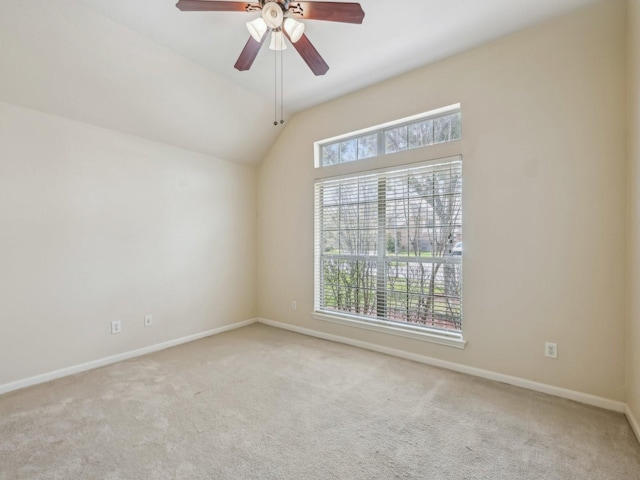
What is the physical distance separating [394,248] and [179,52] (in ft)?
9.18

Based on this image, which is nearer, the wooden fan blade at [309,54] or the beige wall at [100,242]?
the wooden fan blade at [309,54]

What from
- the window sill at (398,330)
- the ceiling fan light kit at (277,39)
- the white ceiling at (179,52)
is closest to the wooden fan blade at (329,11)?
the ceiling fan light kit at (277,39)

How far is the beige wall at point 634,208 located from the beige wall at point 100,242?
158 inches

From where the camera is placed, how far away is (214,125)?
363cm

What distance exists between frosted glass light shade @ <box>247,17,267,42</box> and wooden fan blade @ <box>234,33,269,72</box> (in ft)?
0.09

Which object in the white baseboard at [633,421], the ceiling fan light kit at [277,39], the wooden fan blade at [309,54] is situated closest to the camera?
the white baseboard at [633,421]

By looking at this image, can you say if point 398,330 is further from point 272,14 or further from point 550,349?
point 272,14

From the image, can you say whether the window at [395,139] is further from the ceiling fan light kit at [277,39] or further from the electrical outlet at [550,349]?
the electrical outlet at [550,349]

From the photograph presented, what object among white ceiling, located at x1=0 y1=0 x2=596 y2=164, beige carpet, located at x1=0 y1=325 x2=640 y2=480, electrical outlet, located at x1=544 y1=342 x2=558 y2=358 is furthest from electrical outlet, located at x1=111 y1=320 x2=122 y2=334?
electrical outlet, located at x1=544 y1=342 x2=558 y2=358

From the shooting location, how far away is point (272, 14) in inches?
72.1

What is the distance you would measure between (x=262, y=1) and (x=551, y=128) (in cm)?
231

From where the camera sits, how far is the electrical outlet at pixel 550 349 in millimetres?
2387

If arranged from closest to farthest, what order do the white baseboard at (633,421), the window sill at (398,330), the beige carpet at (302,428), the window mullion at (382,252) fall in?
the beige carpet at (302,428) → the white baseboard at (633,421) → the window sill at (398,330) → the window mullion at (382,252)

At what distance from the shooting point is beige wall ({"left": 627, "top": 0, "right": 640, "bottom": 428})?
1.90 metres
